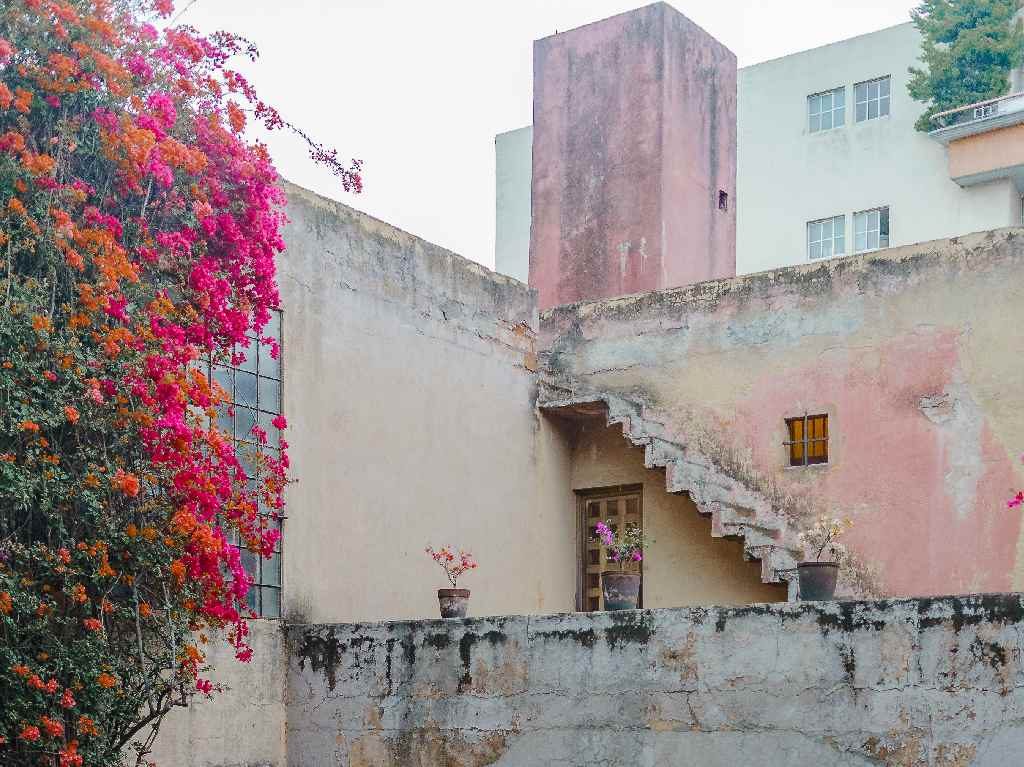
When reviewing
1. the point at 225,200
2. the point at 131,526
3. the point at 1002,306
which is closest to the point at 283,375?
the point at 225,200

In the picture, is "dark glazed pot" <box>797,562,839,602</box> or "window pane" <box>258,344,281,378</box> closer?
"dark glazed pot" <box>797,562,839,602</box>

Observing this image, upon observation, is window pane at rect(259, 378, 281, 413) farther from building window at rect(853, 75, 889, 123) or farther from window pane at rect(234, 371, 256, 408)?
building window at rect(853, 75, 889, 123)

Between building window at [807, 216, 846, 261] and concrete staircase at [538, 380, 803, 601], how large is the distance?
1158 cm

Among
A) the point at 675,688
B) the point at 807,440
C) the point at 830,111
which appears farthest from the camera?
the point at 830,111

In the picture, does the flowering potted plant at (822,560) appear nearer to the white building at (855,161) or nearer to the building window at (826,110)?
the white building at (855,161)

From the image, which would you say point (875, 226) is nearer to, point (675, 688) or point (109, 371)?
point (675, 688)

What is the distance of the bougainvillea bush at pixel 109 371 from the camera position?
977 cm

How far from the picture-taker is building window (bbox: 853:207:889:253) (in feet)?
84.4

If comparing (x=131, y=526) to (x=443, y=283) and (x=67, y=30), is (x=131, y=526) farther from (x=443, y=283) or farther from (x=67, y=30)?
(x=443, y=283)

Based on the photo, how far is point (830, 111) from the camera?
86.6ft

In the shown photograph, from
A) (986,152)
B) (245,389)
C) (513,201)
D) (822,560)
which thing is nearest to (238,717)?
(245,389)

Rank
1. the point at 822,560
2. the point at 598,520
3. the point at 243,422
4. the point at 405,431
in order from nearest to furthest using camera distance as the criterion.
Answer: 1. the point at 243,422
2. the point at 822,560
3. the point at 405,431
4. the point at 598,520

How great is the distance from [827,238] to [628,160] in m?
9.43

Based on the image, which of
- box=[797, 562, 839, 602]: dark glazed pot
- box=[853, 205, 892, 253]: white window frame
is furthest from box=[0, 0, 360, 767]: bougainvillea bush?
box=[853, 205, 892, 253]: white window frame
